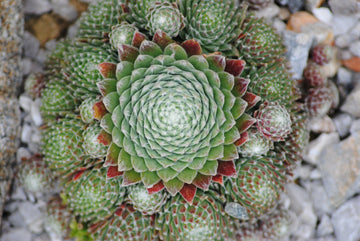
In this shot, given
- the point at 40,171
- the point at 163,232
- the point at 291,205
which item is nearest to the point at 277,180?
the point at 291,205

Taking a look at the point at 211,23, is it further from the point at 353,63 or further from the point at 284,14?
the point at 353,63

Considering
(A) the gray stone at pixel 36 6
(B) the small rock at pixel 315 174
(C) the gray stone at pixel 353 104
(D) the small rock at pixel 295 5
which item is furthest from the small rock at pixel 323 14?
(A) the gray stone at pixel 36 6

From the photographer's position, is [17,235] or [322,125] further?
[322,125]

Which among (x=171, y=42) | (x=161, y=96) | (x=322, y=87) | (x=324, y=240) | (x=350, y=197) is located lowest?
(x=324, y=240)

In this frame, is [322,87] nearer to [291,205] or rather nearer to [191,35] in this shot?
[291,205]

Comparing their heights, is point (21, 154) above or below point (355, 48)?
below

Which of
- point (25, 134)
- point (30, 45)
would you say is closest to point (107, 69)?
point (25, 134)

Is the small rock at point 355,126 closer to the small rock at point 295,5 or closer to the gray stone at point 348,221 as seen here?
the gray stone at point 348,221
